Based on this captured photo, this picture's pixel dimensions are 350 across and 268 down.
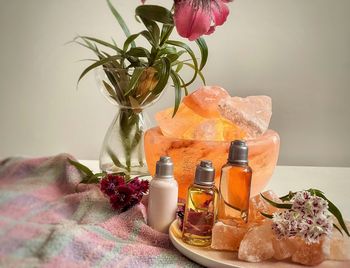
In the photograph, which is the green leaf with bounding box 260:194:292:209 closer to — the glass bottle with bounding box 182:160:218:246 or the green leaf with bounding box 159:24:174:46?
the glass bottle with bounding box 182:160:218:246

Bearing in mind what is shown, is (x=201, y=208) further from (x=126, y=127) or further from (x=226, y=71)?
(x=226, y=71)

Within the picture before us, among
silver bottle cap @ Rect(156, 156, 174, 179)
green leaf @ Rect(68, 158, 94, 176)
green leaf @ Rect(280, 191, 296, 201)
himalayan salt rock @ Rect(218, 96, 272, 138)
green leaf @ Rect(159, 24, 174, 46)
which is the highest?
green leaf @ Rect(159, 24, 174, 46)

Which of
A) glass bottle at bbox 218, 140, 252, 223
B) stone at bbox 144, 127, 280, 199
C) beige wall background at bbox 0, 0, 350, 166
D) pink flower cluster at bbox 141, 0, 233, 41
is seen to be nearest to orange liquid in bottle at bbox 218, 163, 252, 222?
glass bottle at bbox 218, 140, 252, 223

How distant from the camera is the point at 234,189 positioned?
662 millimetres

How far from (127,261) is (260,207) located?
19 cm

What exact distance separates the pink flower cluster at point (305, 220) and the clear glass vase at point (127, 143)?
387 mm

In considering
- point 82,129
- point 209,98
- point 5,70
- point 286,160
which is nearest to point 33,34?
point 5,70

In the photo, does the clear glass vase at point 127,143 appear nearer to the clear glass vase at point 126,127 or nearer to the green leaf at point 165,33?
the clear glass vase at point 126,127

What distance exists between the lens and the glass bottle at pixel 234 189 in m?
0.65

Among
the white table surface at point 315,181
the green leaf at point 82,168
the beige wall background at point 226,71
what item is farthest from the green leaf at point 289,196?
the beige wall background at point 226,71

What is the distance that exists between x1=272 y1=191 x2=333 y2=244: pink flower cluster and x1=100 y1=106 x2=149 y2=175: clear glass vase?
1.27 ft

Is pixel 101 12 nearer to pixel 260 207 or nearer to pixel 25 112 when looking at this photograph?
pixel 25 112

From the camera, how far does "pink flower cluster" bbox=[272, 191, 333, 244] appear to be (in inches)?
22.1

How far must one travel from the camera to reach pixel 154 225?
685 mm
